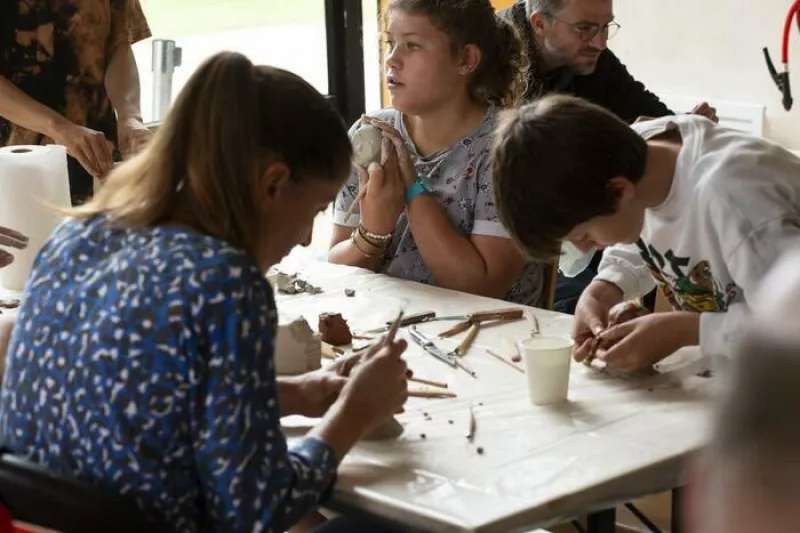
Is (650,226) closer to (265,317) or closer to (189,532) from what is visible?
(265,317)

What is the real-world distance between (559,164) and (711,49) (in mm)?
2718

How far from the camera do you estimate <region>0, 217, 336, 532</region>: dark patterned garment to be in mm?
1312

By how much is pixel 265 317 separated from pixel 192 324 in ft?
0.31

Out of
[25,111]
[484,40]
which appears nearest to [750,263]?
[484,40]

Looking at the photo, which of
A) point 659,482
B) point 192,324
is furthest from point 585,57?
point 192,324

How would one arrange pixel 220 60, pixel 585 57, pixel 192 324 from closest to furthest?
pixel 192 324
pixel 220 60
pixel 585 57

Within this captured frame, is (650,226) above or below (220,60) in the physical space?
below

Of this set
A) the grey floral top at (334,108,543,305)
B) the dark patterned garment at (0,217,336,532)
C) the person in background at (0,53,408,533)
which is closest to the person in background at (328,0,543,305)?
the grey floral top at (334,108,543,305)

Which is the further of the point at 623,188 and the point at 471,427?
the point at 623,188

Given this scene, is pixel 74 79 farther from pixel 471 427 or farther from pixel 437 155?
pixel 471 427

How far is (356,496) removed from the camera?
4.87ft

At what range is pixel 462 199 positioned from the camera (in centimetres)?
265

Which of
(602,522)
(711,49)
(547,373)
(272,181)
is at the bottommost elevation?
(602,522)

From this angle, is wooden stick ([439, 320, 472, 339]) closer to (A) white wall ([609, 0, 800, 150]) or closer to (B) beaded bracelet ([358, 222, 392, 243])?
(B) beaded bracelet ([358, 222, 392, 243])
